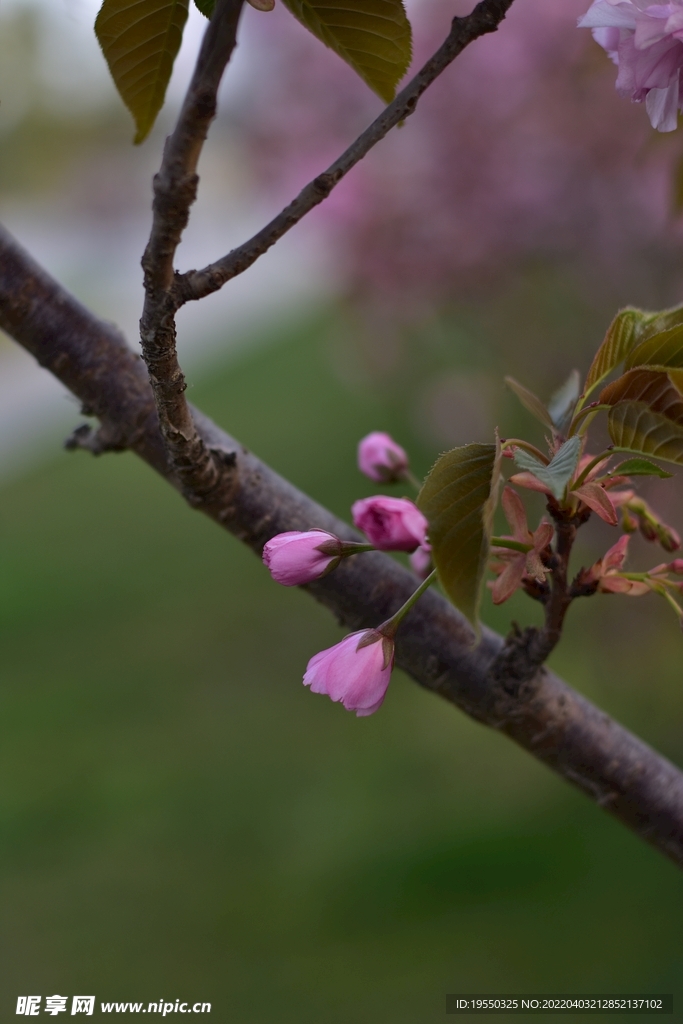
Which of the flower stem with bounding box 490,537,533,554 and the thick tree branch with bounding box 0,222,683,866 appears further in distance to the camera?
the thick tree branch with bounding box 0,222,683,866

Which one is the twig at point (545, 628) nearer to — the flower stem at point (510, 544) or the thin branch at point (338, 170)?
the flower stem at point (510, 544)

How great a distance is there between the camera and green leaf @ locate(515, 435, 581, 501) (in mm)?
431

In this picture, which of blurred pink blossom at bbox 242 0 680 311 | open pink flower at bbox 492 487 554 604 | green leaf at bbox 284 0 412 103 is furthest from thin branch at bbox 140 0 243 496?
blurred pink blossom at bbox 242 0 680 311

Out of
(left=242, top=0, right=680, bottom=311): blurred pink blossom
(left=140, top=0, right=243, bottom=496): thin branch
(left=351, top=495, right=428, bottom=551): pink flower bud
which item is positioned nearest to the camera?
(left=140, top=0, right=243, bottom=496): thin branch

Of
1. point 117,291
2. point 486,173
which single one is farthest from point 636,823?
point 117,291

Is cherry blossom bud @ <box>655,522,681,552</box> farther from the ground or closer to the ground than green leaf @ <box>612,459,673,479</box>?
closer to the ground

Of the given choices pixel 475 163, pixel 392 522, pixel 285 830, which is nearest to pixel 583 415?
pixel 392 522

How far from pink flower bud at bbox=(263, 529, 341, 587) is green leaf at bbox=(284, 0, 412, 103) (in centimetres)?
28

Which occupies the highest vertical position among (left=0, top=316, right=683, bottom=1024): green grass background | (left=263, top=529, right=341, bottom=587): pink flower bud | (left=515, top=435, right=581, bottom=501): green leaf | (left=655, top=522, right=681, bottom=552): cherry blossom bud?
(left=263, top=529, right=341, bottom=587): pink flower bud

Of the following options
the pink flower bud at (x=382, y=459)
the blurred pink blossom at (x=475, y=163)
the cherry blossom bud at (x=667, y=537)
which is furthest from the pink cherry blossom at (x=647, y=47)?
the blurred pink blossom at (x=475, y=163)

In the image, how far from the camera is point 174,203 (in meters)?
0.40

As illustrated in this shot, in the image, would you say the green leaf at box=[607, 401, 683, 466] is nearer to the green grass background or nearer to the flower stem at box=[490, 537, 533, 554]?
the flower stem at box=[490, 537, 533, 554]

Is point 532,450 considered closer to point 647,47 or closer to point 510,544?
point 510,544

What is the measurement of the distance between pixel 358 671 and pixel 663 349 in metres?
0.25
